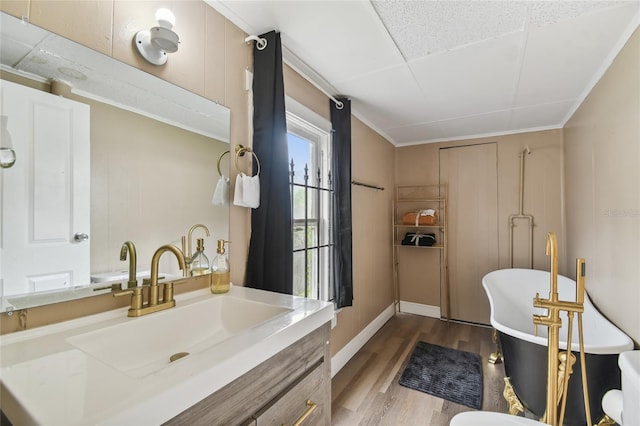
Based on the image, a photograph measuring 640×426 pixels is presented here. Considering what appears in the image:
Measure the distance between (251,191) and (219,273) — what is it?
405 mm

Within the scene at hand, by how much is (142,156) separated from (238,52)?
30.1 inches

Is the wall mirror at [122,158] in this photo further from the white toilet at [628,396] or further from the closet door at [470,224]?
the closet door at [470,224]

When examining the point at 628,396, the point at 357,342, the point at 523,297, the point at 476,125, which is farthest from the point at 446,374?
the point at 476,125

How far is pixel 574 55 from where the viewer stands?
1710 millimetres

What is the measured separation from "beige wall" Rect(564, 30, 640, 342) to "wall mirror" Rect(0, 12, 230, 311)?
81.9 inches

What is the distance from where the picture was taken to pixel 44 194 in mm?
790

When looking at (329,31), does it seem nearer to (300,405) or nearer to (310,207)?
(310,207)

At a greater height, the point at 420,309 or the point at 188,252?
the point at 188,252

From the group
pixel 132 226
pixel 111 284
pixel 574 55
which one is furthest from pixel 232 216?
pixel 574 55

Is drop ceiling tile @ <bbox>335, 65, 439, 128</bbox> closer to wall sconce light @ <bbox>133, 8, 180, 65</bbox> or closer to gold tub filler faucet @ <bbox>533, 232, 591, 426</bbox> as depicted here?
wall sconce light @ <bbox>133, 8, 180, 65</bbox>

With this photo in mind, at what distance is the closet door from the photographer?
330 centimetres

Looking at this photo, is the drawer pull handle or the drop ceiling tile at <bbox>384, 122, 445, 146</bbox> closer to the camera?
the drawer pull handle

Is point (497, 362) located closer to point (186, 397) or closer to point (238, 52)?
point (186, 397)

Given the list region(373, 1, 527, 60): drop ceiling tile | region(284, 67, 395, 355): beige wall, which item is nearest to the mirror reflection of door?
region(373, 1, 527, 60): drop ceiling tile
